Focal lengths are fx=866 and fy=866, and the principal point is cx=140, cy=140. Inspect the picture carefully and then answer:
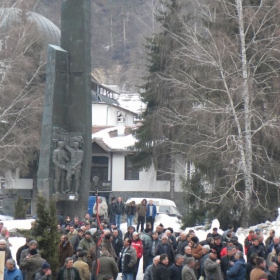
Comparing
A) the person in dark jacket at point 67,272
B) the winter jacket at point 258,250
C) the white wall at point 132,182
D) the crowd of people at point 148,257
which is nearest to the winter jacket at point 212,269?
the crowd of people at point 148,257

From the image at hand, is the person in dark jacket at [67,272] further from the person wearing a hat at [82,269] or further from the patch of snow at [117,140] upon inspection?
the patch of snow at [117,140]

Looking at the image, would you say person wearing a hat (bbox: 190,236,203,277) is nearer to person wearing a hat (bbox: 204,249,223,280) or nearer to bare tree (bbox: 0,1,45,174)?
person wearing a hat (bbox: 204,249,223,280)

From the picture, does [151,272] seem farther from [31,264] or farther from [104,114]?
[104,114]

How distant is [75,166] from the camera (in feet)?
89.4

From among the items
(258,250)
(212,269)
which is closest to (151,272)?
(212,269)

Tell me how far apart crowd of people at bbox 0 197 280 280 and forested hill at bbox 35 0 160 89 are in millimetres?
85942

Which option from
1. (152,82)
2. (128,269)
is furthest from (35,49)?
(128,269)

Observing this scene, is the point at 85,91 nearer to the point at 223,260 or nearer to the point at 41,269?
the point at 223,260

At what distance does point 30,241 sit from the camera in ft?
51.9

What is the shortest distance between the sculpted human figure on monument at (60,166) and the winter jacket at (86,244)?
839 cm

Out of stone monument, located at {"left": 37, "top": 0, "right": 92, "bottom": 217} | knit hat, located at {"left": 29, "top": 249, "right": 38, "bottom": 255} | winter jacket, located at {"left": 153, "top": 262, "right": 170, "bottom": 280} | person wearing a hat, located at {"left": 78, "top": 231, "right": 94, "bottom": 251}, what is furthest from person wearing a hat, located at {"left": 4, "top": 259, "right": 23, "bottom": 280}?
stone monument, located at {"left": 37, "top": 0, "right": 92, "bottom": 217}

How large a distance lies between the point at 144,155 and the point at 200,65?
1772 cm

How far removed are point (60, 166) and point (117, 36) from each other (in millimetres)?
89282

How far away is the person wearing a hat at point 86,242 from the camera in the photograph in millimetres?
18750
